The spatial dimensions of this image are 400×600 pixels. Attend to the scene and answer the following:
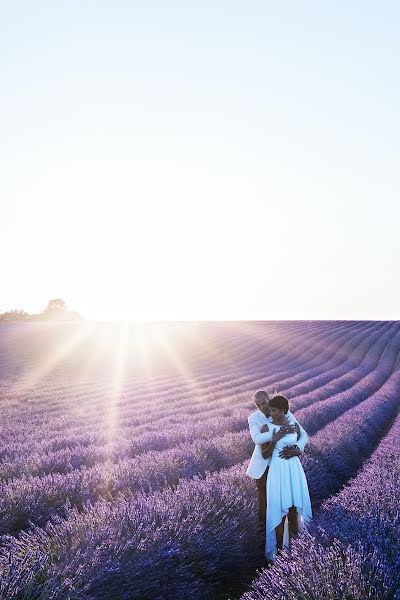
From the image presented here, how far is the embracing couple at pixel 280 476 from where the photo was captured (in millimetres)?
4023

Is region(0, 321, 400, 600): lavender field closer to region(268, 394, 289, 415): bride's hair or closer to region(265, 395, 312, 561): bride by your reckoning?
region(265, 395, 312, 561): bride

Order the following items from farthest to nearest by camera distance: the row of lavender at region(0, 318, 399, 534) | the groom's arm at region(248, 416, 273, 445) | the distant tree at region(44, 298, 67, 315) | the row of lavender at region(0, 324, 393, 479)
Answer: the distant tree at region(44, 298, 67, 315) → the row of lavender at region(0, 324, 393, 479) → the row of lavender at region(0, 318, 399, 534) → the groom's arm at region(248, 416, 273, 445)

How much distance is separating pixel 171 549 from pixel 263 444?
1386 mm

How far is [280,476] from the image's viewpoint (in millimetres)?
4094

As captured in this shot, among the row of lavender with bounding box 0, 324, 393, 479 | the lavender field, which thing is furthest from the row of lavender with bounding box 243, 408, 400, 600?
the row of lavender with bounding box 0, 324, 393, 479

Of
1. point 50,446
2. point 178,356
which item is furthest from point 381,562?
point 178,356

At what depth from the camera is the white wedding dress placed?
13.2 feet

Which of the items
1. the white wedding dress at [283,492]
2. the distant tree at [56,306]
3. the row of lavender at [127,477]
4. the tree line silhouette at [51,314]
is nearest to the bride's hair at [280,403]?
the white wedding dress at [283,492]

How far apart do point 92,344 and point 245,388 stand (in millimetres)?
17511

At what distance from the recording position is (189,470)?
5.50 meters

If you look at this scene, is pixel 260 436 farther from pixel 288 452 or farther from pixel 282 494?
pixel 282 494

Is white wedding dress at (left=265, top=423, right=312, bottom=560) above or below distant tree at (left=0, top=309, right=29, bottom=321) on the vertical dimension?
below

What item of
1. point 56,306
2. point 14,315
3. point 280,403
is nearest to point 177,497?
point 280,403

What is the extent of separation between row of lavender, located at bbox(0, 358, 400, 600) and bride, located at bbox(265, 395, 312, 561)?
19cm
